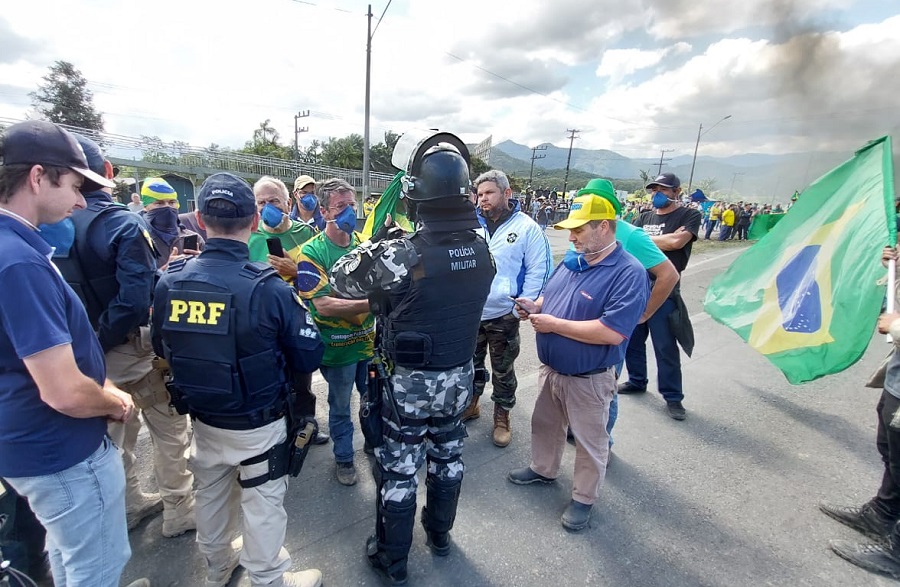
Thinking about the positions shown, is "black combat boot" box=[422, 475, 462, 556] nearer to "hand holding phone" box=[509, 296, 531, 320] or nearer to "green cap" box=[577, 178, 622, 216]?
"hand holding phone" box=[509, 296, 531, 320]

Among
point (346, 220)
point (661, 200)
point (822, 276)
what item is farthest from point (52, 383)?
point (661, 200)

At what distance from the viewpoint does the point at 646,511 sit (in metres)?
2.79

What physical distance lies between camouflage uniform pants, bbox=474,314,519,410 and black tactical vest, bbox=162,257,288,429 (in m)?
2.03

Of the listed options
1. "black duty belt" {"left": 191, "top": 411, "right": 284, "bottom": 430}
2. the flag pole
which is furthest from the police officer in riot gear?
the flag pole

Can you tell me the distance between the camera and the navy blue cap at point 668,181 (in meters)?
4.47

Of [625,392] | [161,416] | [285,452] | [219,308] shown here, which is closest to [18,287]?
[219,308]

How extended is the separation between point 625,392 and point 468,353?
298 cm

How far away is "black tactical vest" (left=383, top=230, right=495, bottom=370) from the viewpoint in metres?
1.94

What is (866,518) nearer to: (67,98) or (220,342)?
(220,342)

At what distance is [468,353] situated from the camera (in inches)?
87.0

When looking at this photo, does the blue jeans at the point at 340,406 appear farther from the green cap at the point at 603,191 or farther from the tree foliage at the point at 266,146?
the tree foliage at the point at 266,146

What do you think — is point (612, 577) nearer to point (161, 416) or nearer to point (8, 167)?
point (161, 416)

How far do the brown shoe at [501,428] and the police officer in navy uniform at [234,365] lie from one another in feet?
5.86

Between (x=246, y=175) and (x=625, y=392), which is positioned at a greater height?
(x=246, y=175)
